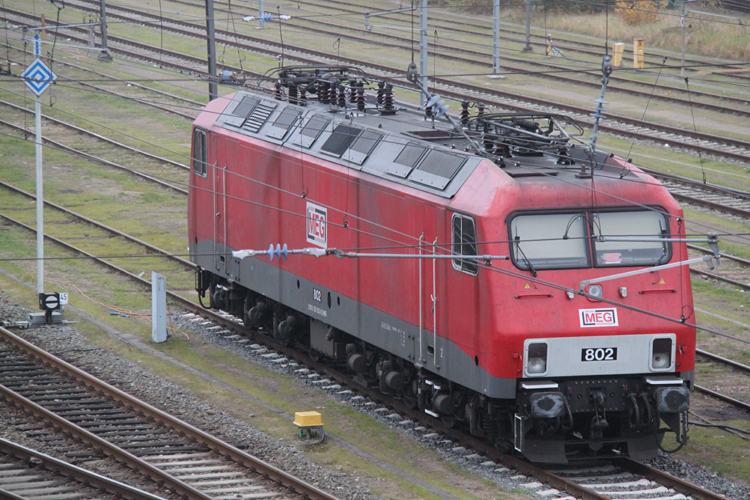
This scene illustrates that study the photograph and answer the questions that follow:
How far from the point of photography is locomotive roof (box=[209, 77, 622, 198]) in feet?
48.7

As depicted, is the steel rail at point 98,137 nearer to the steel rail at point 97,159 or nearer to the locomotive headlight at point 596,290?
the steel rail at point 97,159

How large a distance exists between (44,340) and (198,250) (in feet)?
12.0

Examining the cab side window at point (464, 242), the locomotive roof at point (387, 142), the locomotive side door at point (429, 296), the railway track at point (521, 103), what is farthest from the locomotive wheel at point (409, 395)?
the railway track at point (521, 103)

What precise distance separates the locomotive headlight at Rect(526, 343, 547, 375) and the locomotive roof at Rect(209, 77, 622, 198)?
2.09 metres

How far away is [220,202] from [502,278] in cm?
936

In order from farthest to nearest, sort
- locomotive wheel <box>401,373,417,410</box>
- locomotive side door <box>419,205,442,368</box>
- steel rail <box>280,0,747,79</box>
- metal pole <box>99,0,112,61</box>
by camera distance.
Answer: steel rail <box>280,0,747,79</box> < metal pole <box>99,0,112,61</box> < locomotive wheel <box>401,373,417,410</box> < locomotive side door <box>419,205,442,368</box>

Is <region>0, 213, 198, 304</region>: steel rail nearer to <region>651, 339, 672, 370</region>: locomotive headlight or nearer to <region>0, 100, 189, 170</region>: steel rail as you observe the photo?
<region>0, 100, 189, 170</region>: steel rail

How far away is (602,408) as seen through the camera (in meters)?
13.7

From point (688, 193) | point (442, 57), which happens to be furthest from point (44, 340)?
point (442, 57)

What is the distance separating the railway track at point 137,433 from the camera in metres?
14.0

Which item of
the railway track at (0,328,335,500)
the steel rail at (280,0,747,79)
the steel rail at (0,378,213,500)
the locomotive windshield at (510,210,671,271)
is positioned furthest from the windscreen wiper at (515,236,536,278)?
the steel rail at (280,0,747,79)

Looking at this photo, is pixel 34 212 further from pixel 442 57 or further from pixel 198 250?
pixel 442 57

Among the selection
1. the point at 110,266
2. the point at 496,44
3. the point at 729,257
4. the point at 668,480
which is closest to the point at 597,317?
the point at 668,480

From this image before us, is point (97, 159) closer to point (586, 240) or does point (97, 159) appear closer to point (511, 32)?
point (511, 32)
